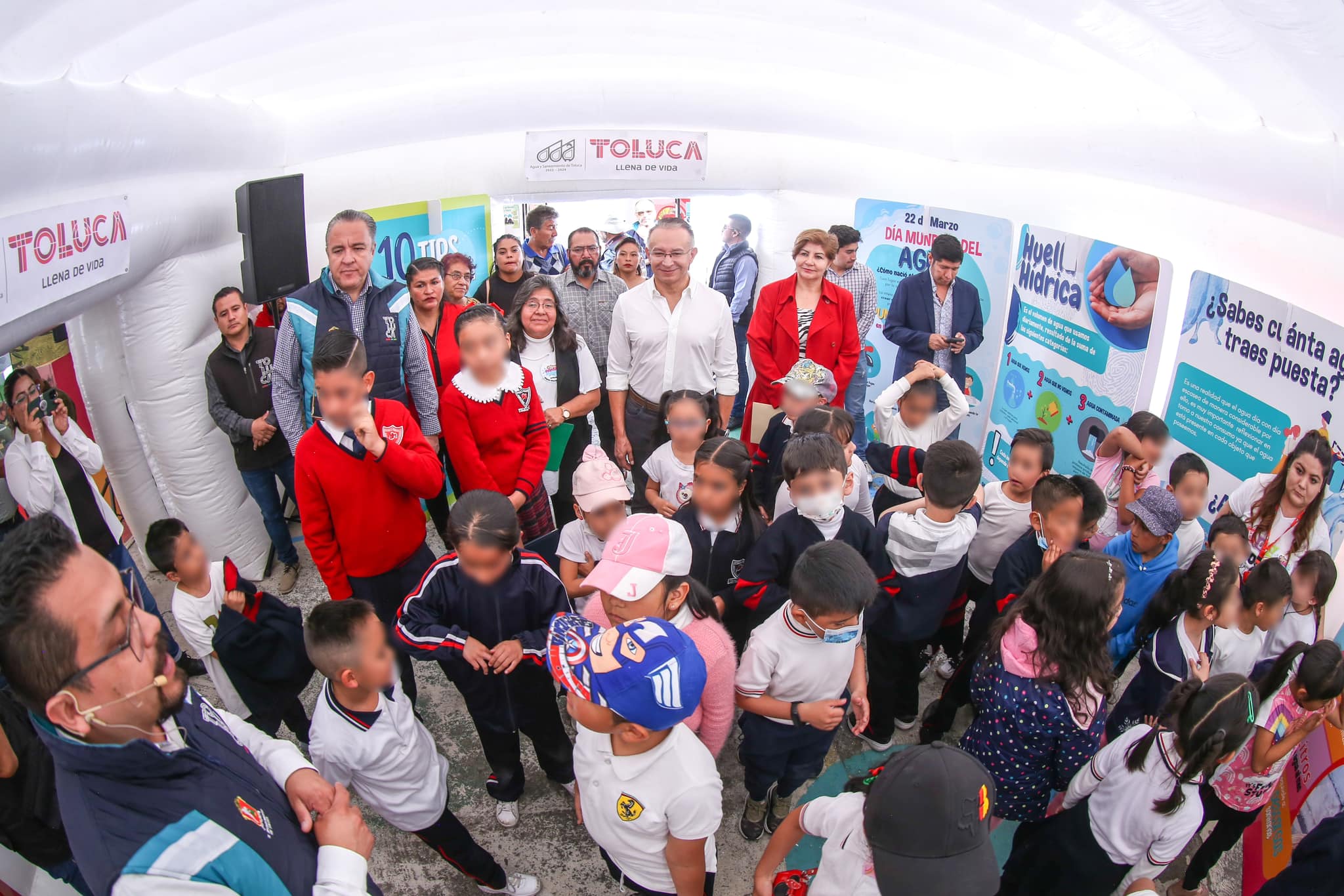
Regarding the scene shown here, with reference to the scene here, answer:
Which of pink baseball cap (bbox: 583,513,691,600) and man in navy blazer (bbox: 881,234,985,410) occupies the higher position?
man in navy blazer (bbox: 881,234,985,410)

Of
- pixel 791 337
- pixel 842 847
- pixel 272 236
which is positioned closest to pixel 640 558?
pixel 842 847

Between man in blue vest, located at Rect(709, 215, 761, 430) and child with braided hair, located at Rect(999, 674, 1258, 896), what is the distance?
168 inches

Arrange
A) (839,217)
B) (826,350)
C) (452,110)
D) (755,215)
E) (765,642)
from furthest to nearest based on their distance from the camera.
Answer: (755,215) → (839,217) → (452,110) → (826,350) → (765,642)

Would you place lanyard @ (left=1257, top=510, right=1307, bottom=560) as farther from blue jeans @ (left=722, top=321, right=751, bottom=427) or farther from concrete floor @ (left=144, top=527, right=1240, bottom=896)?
blue jeans @ (left=722, top=321, right=751, bottom=427)

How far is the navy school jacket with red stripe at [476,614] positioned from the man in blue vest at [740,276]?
3987 millimetres

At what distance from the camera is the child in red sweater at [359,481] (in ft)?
8.21

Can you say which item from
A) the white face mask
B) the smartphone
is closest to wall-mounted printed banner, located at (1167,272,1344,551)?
the white face mask

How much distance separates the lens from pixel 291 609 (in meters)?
2.64

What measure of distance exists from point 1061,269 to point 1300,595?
226 centimetres

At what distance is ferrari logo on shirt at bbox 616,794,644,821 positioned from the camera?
163cm

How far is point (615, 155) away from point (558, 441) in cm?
269

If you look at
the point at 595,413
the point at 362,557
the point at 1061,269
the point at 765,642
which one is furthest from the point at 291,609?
the point at 1061,269

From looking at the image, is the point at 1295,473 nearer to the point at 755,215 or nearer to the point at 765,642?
the point at 765,642

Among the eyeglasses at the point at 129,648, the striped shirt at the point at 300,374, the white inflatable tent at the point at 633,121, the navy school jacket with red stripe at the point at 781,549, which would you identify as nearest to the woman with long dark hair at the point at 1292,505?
the white inflatable tent at the point at 633,121
